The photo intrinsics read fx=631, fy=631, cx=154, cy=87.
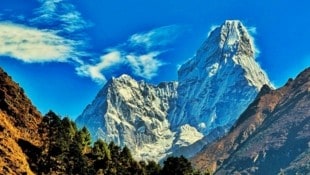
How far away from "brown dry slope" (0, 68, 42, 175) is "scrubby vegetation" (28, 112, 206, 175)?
4.77 feet

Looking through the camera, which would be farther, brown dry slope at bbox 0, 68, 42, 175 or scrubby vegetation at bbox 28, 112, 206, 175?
scrubby vegetation at bbox 28, 112, 206, 175

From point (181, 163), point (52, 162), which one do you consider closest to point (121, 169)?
point (181, 163)

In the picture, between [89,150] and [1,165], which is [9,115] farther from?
[89,150]

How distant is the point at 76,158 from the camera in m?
81.6

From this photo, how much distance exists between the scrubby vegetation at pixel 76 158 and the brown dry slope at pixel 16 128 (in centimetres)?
145

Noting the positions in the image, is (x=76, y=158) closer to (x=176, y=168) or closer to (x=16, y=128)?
(x=16, y=128)

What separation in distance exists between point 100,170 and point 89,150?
10.1 metres

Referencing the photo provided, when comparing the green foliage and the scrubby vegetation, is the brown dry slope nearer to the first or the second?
the scrubby vegetation

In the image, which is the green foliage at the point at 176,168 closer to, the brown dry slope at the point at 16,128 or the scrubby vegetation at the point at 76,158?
the scrubby vegetation at the point at 76,158

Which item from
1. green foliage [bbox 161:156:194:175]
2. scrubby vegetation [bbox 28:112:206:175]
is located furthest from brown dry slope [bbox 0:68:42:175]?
green foliage [bbox 161:156:194:175]

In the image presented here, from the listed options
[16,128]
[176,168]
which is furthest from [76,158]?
[176,168]

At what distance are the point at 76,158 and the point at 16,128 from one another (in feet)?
34.5

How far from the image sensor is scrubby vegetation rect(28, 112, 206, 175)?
249 ft

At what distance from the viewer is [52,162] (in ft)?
250
